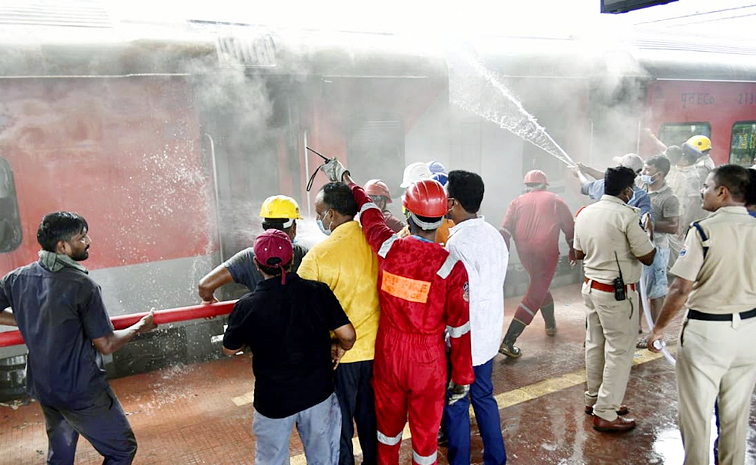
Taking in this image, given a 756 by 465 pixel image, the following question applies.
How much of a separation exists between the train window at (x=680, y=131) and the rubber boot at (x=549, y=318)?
13.3 ft

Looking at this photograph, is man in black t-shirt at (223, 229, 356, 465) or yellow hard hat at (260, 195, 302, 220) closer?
man in black t-shirt at (223, 229, 356, 465)

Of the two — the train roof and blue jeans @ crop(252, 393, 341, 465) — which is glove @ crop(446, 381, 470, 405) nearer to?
blue jeans @ crop(252, 393, 341, 465)

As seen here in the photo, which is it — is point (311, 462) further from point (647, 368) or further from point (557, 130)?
point (557, 130)

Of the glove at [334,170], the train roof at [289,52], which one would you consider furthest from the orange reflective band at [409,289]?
the train roof at [289,52]

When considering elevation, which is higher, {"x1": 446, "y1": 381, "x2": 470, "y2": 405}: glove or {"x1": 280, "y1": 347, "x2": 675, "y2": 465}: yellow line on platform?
{"x1": 446, "y1": 381, "x2": 470, "y2": 405}: glove

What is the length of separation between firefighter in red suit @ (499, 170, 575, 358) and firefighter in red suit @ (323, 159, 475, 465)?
2.64m

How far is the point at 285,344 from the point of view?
2266mm

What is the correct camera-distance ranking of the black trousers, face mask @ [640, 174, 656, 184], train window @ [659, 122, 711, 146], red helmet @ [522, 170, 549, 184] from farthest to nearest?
train window @ [659, 122, 711, 146]
red helmet @ [522, 170, 549, 184]
face mask @ [640, 174, 656, 184]
the black trousers

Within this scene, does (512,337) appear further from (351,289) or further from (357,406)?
(351,289)

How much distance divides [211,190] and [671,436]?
164 inches

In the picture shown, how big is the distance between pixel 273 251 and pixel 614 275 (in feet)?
8.07

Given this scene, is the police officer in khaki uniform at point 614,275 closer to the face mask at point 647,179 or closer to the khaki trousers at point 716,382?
the khaki trousers at point 716,382

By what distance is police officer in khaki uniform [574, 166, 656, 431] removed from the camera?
11.5 feet

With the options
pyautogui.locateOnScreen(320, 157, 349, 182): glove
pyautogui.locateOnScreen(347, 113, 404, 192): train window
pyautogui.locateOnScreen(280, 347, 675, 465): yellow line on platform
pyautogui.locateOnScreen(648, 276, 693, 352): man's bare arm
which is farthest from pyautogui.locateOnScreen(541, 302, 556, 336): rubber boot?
pyautogui.locateOnScreen(320, 157, 349, 182): glove
